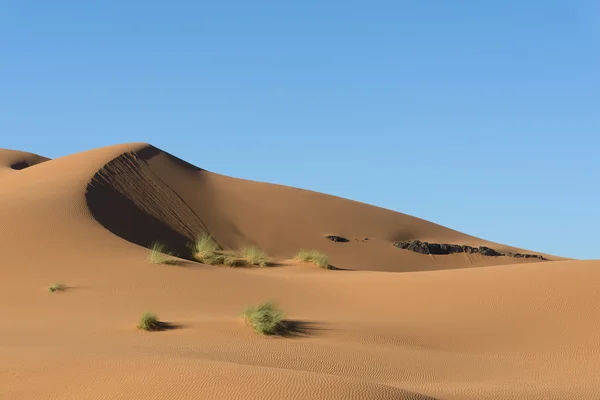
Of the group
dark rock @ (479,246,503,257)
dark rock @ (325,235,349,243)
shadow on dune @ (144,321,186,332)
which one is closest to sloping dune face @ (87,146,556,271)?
dark rock @ (325,235,349,243)

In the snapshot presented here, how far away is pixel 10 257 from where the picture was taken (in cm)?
1897

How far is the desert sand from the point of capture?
28.3 ft

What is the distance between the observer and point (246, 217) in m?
36.8

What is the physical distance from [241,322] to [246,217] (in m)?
23.7

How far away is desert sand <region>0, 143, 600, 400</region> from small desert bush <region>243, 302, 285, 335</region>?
0.23 m

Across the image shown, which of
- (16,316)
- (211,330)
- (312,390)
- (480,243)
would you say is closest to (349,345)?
(211,330)

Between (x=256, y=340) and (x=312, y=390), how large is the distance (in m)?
4.35

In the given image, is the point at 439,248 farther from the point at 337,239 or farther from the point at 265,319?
the point at 265,319

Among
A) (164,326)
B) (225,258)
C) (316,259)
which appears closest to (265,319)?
(164,326)

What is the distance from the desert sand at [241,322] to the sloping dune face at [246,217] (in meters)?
0.29

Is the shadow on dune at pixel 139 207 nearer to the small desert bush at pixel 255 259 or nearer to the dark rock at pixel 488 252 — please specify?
the small desert bush at pixel 255 259

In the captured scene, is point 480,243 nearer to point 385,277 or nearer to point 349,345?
point 385,277

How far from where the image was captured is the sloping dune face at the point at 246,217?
28.9m

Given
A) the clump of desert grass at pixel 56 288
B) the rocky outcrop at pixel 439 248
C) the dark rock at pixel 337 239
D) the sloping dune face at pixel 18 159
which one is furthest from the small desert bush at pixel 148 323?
the sloping dune face at pixel 18 159
